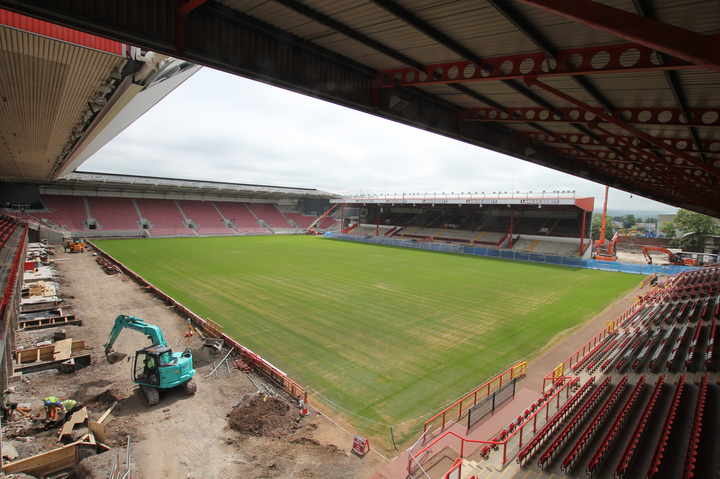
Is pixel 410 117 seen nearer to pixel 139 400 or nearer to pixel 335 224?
pixel 139 400

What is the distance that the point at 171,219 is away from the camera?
59156 mm

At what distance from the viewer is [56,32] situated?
259 inches

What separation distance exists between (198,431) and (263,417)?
4.73 ft

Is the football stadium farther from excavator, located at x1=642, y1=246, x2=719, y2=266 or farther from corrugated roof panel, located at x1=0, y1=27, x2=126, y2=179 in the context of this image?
excavator, located at x1=642, y1=246, x2=719, y2=266

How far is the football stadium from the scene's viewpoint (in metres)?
5.25

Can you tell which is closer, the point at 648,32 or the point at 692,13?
the point at 648,32

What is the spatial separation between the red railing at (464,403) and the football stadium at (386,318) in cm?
11

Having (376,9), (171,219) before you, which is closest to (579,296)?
(376,9)

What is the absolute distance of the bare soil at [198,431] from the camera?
23.7 feet

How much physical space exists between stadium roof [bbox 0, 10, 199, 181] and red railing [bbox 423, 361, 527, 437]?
10200 mm

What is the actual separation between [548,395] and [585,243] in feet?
115

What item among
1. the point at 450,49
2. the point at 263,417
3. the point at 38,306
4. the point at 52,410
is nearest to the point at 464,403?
the point at 263,417

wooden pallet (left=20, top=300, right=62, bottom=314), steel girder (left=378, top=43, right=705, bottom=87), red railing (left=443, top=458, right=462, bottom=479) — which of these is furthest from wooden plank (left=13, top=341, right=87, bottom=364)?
steel girder (left=378, top=43, right=705, bottom=87)

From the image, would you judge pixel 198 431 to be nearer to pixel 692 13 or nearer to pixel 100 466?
pixel 100 466
